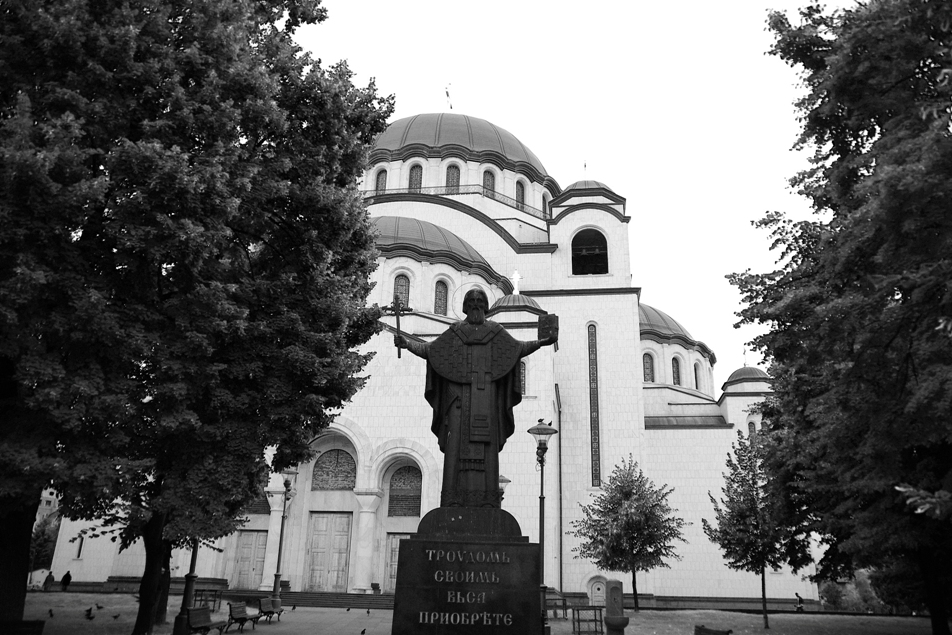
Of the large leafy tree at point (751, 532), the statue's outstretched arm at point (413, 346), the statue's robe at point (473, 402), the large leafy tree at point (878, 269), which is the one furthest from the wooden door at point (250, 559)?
the statue's robe at point (473, 402)

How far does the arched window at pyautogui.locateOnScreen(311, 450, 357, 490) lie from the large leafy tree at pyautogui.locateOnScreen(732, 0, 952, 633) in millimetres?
17504

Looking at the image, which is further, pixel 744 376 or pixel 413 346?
pixel 744 376

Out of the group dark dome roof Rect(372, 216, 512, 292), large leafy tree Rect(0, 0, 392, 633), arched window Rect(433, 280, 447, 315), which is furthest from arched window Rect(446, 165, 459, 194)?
large leafy tree Rect(0, 0, 392, 633)

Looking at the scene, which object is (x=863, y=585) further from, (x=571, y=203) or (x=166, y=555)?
(x=166, y=555)

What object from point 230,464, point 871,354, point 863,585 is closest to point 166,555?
point 230,464

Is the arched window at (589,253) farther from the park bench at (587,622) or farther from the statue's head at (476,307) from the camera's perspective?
the statue's head at (476,307)

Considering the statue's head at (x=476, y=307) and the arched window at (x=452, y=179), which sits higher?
the arched window at (x=452, y=179)

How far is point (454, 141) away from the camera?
1585 inches

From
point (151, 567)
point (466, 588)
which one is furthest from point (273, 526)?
point (466, 588)

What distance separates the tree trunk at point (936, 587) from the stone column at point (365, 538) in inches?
657

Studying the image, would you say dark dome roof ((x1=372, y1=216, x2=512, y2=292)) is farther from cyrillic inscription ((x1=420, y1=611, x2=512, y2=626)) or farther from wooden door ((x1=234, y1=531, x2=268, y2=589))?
cyrillic inscription ((x1=420, y1=611, x2=512, y2=626))

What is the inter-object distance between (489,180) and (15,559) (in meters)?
32.1

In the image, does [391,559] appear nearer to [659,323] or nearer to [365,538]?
[365,538]

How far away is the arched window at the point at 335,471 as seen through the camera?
26219mm
